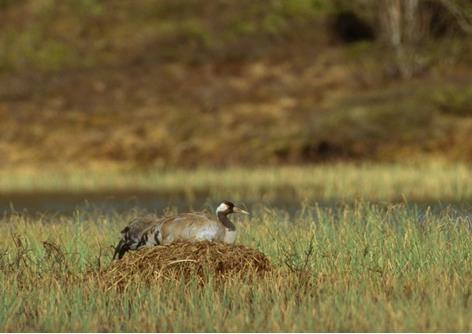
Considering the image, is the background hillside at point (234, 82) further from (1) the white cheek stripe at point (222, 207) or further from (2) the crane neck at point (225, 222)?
(2) the crane neck at point (225, 222)

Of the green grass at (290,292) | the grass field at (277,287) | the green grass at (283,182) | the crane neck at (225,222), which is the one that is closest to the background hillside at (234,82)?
the green grass at (283,182)

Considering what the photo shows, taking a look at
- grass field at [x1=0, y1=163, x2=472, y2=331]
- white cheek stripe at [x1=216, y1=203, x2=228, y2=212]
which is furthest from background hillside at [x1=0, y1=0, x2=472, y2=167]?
white cheek stripe at [x1=216, y1=203, x2=228, y2=212]

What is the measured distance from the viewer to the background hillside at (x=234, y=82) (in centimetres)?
4097

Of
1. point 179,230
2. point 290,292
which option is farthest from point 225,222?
point 290,292

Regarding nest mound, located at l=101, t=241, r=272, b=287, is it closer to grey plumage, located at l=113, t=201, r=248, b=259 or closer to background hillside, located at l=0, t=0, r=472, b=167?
grey plumage, located at l=113, t=201, r=248, b=259

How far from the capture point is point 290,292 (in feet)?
40.0

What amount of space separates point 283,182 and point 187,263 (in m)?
18.7

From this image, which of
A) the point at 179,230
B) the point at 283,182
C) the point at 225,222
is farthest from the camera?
the point at 283,182

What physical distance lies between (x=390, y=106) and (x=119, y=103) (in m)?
11.8

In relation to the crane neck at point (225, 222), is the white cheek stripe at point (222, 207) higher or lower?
higher

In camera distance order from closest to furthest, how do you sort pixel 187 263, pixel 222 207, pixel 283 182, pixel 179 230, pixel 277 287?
pixel 277 287, pixel 187 263, pixel 179 230, pixel 222 207, pixel 283 182

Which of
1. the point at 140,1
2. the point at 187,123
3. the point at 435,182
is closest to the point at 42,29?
the point at 140,1

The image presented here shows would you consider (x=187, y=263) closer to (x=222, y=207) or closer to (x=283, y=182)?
(x=222, y=207)

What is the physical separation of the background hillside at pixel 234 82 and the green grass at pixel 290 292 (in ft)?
74.7
